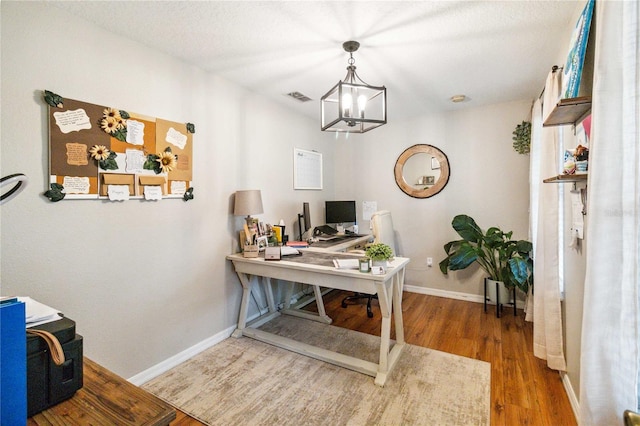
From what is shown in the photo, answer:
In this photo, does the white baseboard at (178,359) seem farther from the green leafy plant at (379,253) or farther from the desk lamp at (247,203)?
the green leafy plant at (379,253)

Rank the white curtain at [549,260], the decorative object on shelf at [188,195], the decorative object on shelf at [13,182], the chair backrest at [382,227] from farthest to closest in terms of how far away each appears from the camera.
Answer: the chair backrest at [382,227]
the decorative object on shelf at [188,195]
the white curtain at [549,260]
the decorative object on shelf at [13,182]

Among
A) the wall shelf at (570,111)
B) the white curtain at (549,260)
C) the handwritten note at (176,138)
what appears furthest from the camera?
the handwritten note at (176,138)

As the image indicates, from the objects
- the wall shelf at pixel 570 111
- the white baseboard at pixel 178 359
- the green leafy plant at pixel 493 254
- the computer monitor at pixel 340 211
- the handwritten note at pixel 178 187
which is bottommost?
the white baseboard at pixel 178 359

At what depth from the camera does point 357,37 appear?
2080mm

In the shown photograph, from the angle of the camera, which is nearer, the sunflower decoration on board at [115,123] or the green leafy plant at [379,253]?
the sunflower decoration on board at [115,123]

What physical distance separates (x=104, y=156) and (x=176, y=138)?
21.9 inches

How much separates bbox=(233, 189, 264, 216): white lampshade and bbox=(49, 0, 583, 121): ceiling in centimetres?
111

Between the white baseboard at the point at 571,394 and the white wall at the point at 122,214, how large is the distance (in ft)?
8.63

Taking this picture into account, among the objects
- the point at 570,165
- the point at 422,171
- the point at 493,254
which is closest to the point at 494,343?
the point at 493,254

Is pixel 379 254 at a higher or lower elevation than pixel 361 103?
lower

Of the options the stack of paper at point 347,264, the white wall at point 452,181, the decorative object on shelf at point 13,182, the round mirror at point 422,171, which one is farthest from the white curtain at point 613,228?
the round mirror at point 422,171

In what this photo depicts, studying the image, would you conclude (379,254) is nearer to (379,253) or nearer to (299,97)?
(379,253)

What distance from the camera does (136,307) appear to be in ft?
6.82

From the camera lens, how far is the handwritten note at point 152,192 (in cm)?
213
